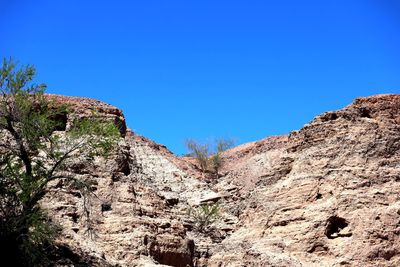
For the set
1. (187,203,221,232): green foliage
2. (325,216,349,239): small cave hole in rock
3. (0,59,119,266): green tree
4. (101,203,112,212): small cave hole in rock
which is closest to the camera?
(0,59,119,266): green tree

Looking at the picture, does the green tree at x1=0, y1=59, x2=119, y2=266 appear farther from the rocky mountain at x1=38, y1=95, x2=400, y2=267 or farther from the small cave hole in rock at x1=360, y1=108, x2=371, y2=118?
the small cave hole in rock at x1=360, y1=108, x2=371, y2=118

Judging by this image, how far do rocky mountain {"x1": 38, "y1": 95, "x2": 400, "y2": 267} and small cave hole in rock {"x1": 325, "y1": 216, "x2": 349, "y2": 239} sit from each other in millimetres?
46

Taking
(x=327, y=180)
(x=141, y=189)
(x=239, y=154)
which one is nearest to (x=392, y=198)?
(x=327, y=180)

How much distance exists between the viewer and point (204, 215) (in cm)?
3291

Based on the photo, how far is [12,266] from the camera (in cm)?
1948

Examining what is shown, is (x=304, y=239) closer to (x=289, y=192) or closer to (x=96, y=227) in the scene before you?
(x=289, y=192)

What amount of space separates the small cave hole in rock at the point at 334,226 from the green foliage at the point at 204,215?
6371 millimetres

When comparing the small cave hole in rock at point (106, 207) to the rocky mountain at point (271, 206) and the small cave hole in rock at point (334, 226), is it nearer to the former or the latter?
the rocky mountain at point (271, 206)

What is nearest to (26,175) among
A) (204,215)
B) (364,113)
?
(204,215)

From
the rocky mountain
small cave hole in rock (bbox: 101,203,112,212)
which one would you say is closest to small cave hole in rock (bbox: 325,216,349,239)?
the rocky mountain

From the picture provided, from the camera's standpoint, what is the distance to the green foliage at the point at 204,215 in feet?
104

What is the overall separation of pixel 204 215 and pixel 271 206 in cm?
384

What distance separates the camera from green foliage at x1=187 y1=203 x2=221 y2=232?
31809 mm

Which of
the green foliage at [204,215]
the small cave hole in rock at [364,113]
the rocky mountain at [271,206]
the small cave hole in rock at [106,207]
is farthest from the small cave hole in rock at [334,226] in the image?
the small cave hole in rock at [106,207]
